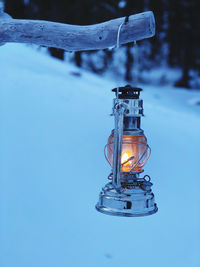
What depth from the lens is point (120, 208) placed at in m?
1.96

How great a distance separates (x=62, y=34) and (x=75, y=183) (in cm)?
316

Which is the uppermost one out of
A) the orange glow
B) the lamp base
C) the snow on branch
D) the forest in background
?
the forest in background

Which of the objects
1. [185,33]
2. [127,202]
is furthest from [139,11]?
[127,202]

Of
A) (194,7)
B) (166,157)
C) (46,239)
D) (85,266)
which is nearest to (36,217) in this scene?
(46,239)

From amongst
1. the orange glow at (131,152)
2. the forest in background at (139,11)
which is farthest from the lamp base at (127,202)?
the forest in background at (139,11)

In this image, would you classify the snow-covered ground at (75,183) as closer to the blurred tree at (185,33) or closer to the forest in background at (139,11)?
the forest in background at (139,11)

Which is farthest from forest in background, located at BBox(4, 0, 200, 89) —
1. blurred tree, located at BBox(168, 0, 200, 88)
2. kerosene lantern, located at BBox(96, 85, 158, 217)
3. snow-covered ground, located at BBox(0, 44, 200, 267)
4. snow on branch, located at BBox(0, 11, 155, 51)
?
kerosene lantern, located at BBox(96, 85, 158, 217)

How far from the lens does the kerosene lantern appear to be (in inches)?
76.6

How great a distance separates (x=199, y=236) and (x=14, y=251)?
2.28 metres

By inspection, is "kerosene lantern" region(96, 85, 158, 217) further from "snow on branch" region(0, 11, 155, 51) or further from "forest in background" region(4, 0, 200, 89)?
"forest in background" region(4, 0, 200, 89)

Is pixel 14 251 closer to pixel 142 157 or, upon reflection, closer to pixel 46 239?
pixel 46 239

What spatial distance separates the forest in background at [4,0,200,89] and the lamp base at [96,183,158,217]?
11.3 meters

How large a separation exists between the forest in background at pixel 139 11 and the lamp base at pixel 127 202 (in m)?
11.3

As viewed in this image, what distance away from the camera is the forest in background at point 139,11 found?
15398mm
